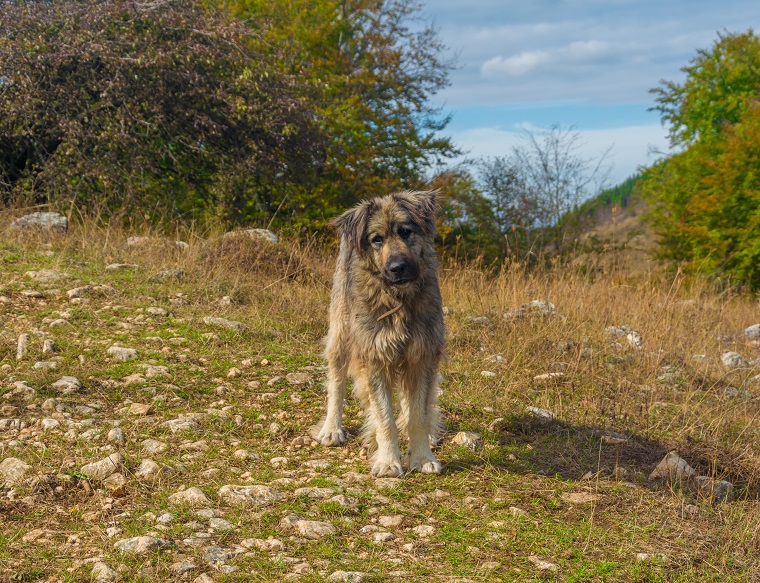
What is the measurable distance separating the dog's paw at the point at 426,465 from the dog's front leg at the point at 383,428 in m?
0.11

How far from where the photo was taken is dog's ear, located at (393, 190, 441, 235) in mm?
4875

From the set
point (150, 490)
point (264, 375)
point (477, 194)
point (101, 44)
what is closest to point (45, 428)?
point (150, 490)

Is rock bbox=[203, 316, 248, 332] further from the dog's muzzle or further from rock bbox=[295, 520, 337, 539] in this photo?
rock bbox=[295, 520, 337, 539]

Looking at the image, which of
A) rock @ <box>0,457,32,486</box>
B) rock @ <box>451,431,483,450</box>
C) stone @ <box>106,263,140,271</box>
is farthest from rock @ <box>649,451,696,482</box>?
stone @ <box>106,263,140,271</box>

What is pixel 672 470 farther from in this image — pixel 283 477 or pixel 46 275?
pixel 46 275

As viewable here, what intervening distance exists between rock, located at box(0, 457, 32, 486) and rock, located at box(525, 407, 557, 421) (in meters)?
3.71

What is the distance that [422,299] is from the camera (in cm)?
490

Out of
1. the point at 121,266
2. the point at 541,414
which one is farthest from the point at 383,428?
the point at 121,266

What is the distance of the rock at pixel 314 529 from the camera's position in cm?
387

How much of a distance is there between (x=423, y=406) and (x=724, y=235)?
791 inches

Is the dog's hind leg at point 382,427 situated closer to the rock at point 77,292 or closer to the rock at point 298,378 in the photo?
Answer: the rock at point 298,378

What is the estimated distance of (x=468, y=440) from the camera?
17.5ft

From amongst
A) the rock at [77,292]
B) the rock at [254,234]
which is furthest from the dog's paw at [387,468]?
the rock at [254,234]

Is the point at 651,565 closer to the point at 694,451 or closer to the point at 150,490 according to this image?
the point at 694,451
